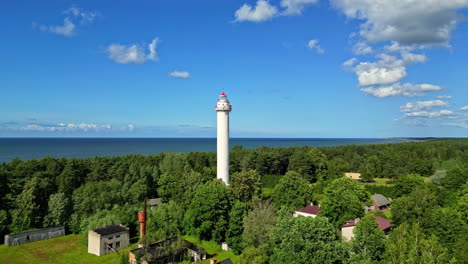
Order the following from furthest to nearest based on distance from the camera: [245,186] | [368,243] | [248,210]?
[245,186] → [248,210] → [368,243]

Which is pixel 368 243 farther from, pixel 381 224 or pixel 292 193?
pixel 292 193

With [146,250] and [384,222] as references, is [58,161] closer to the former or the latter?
[146,250]

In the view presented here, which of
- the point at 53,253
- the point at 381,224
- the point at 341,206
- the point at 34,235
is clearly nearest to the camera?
the point at 53,253

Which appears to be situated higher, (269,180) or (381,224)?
(381,224)

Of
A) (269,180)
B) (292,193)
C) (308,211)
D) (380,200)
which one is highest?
(292,193)

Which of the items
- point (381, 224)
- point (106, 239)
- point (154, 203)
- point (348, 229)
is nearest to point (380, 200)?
point (381, 224)

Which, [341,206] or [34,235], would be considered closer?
[341,206]

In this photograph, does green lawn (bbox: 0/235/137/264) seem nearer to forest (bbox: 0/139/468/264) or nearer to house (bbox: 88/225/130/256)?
house (bbox: 88/225/130/256)

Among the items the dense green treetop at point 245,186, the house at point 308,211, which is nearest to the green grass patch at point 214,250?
the dense green treetop at point 245,186
